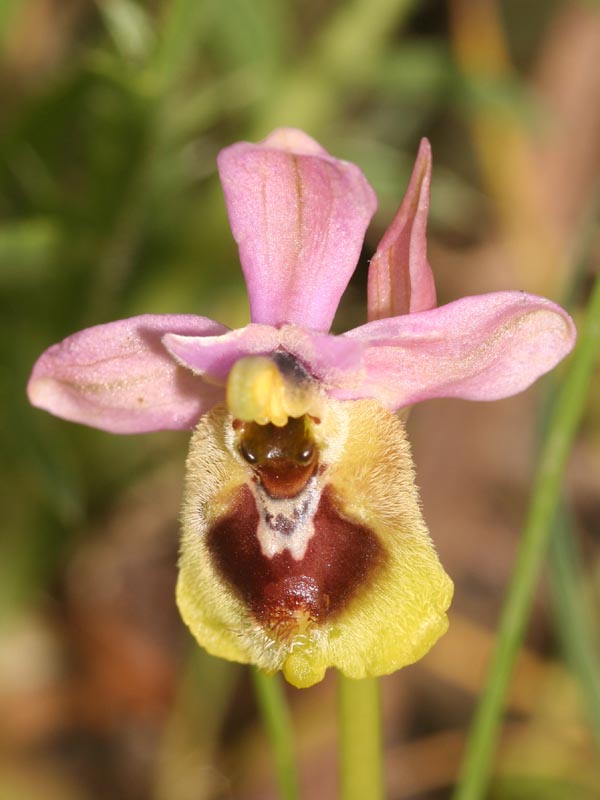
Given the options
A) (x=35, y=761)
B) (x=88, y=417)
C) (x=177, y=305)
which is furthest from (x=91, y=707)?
(x=88, y=417)

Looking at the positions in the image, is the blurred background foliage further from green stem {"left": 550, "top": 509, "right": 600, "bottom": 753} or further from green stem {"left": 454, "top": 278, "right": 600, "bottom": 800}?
green stem {"left": 454, "top": 278, "right": 600, "bottom": 800}

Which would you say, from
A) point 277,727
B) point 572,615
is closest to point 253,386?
point 277,727

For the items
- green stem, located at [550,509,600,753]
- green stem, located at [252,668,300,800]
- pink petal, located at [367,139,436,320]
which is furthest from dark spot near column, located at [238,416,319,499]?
green stem, located at [550,509,600,753]

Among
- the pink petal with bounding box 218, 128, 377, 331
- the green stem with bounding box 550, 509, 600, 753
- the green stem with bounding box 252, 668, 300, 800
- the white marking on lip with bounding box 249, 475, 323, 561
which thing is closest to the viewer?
the pink petal with bounding box 218, 128, 377, 331

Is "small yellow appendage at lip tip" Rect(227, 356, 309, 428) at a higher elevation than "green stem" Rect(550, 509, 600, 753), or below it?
higher

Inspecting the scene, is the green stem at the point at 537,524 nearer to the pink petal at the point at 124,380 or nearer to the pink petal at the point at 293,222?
the pink petal at the point at 293,222

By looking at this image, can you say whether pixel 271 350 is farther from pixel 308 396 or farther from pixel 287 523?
pixel 287 523

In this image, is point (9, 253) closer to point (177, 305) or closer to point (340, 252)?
point (177, 305)
